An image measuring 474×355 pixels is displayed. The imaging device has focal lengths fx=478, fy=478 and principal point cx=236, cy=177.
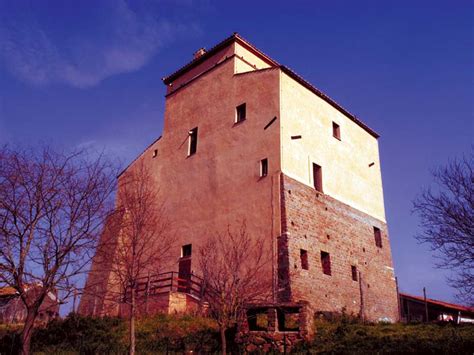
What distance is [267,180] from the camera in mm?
20922

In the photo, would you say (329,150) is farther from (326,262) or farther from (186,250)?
(186,250)

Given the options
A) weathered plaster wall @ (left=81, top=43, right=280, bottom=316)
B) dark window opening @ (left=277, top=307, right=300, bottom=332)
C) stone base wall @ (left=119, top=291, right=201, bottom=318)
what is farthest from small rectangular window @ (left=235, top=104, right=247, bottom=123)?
dark window opening @ (left=277, top=307, right=300, bottom=332)

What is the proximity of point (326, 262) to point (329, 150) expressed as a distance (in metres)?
6.08

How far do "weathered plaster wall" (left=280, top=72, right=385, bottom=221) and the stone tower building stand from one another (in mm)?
63

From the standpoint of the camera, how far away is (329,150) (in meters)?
24.6

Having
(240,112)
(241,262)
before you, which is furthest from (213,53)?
(241,262)

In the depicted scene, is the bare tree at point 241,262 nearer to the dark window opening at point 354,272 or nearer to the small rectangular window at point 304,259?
the small rectangular window at point 304,259

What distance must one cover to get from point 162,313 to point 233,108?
10.5 meters

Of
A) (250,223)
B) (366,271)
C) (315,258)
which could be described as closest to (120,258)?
(250,223)

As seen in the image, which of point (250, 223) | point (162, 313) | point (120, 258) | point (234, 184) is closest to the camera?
point (120, 258)

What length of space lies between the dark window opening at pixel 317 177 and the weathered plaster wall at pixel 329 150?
0.81 feet

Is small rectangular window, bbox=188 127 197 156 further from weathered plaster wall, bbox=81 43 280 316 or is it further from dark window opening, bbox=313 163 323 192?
dark window opening, bbox=313 163 323 192

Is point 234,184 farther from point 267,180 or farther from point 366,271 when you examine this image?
point 366,271

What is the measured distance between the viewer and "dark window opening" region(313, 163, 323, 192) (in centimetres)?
2317
